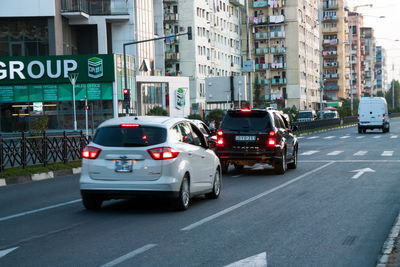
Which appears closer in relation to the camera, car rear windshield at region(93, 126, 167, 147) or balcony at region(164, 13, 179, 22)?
car rear windshield at region(93, 126, 167, 147)

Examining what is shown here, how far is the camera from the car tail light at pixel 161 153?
486 inches

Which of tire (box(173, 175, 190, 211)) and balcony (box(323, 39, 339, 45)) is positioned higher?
balcony (box(323, 39, 339, 45))

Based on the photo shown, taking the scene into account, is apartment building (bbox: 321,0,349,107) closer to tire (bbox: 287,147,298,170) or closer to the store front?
the store front

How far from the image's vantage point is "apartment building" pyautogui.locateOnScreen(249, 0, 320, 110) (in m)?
131

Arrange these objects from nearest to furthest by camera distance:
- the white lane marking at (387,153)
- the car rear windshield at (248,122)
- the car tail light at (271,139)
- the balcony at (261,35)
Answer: the car tail light at (271,139) → the car rear windshield at (248,122) → the white lane marking at (387,153) → the balcony at (261,35)

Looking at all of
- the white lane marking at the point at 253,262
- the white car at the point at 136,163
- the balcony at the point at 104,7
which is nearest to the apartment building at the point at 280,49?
the balcony at the point at 104,7

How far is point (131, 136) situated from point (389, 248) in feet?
17.2

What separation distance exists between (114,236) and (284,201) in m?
5.03

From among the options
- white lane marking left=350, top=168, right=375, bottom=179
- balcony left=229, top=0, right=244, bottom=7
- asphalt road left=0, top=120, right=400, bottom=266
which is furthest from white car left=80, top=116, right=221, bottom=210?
balcony left=229, top=0, right=244, bottom=7

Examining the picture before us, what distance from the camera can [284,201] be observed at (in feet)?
46.6

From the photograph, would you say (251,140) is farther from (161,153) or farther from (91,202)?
(161,153)

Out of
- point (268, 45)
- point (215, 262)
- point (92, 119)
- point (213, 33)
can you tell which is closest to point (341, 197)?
point (215, 262)

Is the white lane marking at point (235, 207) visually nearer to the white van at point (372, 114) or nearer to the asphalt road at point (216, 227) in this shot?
the asphalt road at point (216, 227)

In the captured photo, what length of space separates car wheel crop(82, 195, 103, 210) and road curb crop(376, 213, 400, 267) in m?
4.94
